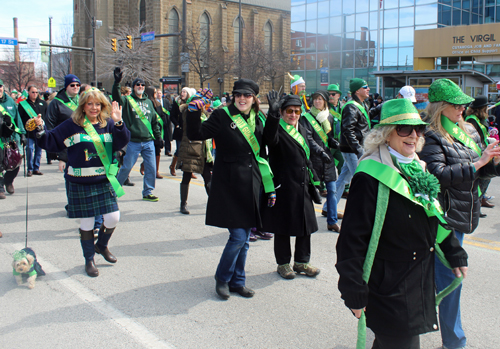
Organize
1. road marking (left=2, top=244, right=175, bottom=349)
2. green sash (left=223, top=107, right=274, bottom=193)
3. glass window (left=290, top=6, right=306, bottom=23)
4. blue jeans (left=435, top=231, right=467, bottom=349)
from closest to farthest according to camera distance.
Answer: blue jeans (left=435, top=231, right=467, bottom=349) < road marking (left=2, top=244, right=175, bottom=349) < green sash (left=223, top=107, right=274, bottom=193) < glass window (left=290, top=6, right=306, bottom=23)

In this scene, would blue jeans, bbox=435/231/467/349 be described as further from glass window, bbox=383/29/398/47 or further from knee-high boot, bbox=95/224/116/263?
glass window, bbox=383/29/398/47

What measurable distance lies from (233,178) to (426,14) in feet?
110

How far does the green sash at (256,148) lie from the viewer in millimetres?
4254

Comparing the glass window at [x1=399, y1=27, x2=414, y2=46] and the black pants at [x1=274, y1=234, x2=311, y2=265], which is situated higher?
the glass window at [x1=399, y1=27, x2=414, y2=46]

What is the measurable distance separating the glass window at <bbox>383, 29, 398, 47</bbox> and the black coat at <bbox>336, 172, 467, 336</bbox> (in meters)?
35.2

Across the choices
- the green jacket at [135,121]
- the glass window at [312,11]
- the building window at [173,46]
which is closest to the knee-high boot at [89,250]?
the green jacket at [135,121]

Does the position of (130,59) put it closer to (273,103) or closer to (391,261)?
(273,103)

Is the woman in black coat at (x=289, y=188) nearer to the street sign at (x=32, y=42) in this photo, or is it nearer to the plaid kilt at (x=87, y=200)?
the plaid kilt at (x=87, y=200)

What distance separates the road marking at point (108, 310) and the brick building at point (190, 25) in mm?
43294

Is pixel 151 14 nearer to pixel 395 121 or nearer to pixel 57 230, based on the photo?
pixel 57 230

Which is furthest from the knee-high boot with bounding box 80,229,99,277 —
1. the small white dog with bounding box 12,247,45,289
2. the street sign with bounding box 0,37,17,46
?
the street sign with bounding box 0,37,17,46

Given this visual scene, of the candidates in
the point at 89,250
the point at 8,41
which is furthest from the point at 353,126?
the point at 8,41

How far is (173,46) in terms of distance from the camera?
49844 mm

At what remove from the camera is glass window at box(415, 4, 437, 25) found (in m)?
32.8
